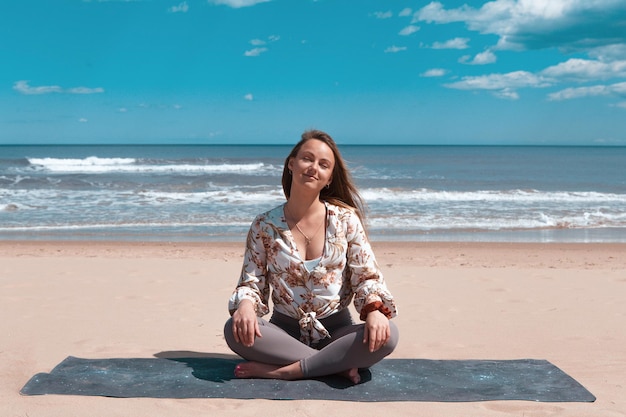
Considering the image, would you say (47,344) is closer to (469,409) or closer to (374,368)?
(374,368)

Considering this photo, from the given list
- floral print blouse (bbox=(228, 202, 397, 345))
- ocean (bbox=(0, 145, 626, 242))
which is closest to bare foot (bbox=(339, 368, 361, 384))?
floral print blouse (bbox=(228, 202, 397, 345))

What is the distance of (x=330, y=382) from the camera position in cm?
389

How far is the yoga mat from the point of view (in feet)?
12.1

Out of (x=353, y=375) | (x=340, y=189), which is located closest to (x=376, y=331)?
(x=353, y=375)

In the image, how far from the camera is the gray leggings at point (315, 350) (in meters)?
3.80

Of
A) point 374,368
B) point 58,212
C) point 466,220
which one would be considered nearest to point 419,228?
point 466,220

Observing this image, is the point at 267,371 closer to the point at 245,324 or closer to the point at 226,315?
the point at 245,324

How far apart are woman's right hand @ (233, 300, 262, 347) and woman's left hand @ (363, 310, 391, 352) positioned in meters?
0.61

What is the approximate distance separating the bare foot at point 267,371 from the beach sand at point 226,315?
0.32 metres

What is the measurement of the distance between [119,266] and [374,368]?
5001 millimetres

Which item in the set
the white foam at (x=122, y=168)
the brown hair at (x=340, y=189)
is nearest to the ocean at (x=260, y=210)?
the brown hair at (x=340, y=189)

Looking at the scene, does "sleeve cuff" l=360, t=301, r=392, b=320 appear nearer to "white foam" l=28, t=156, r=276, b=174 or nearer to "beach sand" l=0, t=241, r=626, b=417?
"beach sand" l=0, t=241, r=626, b=417

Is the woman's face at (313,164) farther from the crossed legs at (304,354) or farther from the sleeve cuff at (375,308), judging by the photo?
the crossed legs at (304,354)

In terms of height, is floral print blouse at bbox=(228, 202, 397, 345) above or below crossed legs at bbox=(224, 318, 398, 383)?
above
